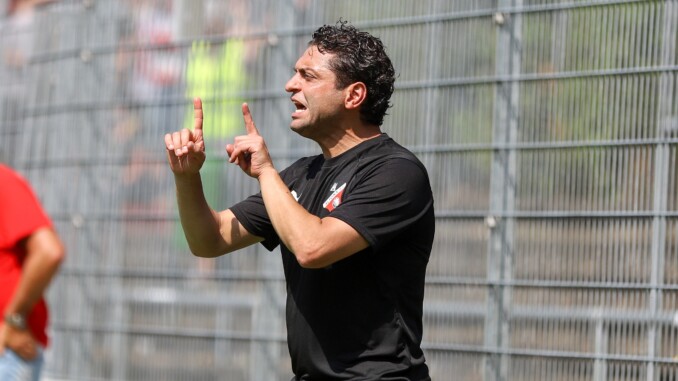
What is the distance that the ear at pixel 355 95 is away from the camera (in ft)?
13.4

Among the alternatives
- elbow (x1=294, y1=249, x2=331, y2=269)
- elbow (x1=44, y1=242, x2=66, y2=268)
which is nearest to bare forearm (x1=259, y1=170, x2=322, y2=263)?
elbow (x1=294, y1=249, x2=331, y2=269)

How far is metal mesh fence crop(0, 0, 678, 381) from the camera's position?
558cm

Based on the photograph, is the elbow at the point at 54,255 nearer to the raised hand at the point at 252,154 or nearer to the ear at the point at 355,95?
the raised hand at the point at 252,154

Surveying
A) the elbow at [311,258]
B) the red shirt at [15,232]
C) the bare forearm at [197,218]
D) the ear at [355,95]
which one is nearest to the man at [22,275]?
the red shirt at [15,232]

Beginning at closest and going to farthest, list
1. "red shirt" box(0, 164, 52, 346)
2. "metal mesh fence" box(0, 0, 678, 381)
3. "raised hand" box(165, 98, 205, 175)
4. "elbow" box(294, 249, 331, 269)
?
"elbow" box(294, 249, 331, 269) → "raised hand" box(165, 98, 205, 175) → "red shirt" box(0, 164, 52, 346) → "metal mesh fence" box(0, 0, 678, 381)

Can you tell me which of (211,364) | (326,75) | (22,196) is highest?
(326,75)

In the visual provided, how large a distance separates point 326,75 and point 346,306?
2.47 feet

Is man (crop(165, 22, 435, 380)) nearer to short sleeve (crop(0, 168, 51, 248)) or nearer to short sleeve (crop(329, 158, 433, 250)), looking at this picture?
short sleeve (crop(329, 158, 433, 250))

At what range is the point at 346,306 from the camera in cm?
381

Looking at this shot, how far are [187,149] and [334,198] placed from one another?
471 millimetres

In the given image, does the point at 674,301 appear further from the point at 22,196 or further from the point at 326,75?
the point at 22,196

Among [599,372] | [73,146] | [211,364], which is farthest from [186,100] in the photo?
[599,372]

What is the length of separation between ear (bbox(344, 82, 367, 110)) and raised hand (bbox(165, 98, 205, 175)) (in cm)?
47

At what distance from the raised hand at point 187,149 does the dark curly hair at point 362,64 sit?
48cm
